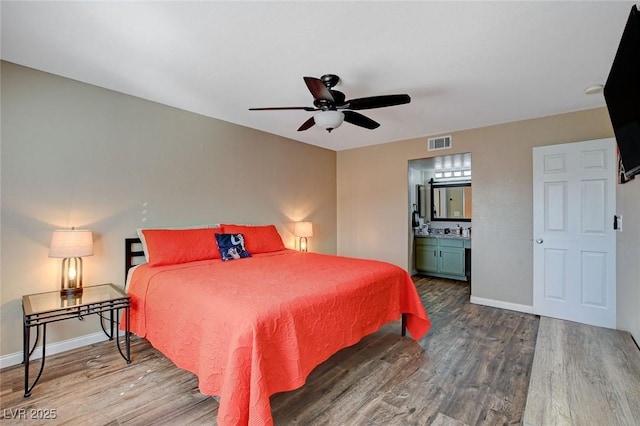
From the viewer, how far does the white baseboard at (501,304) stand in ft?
12.2

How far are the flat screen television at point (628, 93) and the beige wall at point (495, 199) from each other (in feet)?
3.85

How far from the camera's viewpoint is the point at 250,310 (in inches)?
66.6

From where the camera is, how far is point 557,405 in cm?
125

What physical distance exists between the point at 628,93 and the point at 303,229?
3793 millimetres

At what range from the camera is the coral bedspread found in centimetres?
155

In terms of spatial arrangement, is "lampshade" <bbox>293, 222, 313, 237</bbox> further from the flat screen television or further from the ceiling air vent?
the flat screen television

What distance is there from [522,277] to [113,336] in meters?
4.74

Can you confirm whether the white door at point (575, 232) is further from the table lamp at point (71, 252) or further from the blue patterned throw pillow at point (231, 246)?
the table lamp at point (71, 252)

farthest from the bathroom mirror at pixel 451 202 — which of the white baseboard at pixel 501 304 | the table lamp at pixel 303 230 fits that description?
the table lamp at pixel 303 230

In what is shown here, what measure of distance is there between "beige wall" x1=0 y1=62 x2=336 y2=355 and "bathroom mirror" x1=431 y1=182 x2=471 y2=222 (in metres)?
3.57

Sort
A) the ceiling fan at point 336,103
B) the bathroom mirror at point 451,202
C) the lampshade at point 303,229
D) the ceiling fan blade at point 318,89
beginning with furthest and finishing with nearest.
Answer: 1. the bathroom mirror at point 451,202
2. the lampshade at point 303,229
3. the ceiling fan at point 336,103
4. the ceiling fan blade at point 318,89

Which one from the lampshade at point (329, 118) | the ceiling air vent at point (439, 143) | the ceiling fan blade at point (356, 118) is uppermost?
the ceiling air vent at point (439, 143)

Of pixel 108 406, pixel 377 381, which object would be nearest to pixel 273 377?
pixel 377 381

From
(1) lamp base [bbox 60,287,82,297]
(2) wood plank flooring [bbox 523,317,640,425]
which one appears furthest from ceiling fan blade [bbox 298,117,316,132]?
(1) lamp base [bbox 60,287,82,297]
